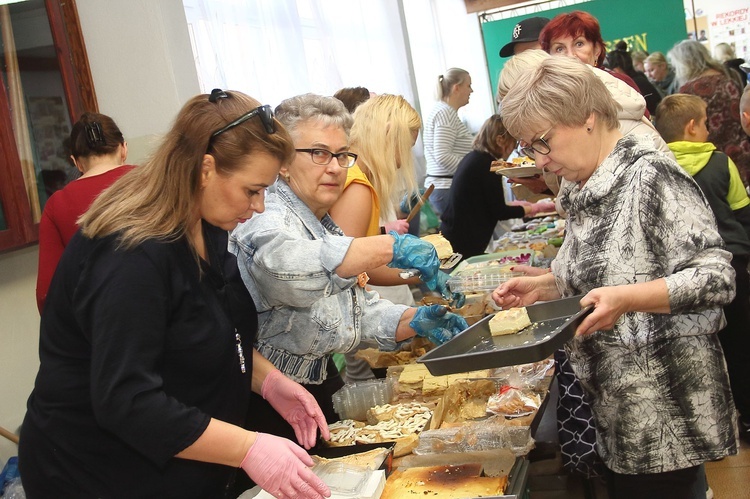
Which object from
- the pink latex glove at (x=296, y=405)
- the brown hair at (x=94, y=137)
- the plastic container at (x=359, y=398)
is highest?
the brown hair at (x=94, y=137)

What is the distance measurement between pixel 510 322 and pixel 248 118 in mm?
880

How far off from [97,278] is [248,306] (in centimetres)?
46

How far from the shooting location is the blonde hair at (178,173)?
1.52m

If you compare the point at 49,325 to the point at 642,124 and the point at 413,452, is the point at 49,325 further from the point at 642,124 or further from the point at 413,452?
the point at 642,124

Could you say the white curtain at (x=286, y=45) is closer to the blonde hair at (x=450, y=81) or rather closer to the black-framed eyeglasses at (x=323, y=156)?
the blonde hair at (x=450, y=81)

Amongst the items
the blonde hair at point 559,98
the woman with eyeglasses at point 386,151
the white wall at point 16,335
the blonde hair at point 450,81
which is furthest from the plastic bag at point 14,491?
the blonde hair at point 450,81

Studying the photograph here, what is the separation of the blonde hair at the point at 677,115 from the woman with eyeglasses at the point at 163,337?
284 cm

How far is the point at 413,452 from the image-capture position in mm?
2051

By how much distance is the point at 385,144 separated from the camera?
317 cm

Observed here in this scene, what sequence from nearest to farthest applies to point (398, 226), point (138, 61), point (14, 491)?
point (14, 491) < point (138, 61) < point (398, 226)

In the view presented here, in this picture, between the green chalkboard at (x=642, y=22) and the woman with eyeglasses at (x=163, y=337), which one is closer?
the woman with eyeglasses at (x=163, y=337)

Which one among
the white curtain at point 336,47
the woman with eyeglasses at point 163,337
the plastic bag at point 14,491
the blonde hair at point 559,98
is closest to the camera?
the woman with eyeglasses at point 163,337

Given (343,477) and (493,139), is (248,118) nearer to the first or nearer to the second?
(343,477)

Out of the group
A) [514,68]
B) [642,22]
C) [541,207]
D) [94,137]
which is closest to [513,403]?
[514,68]
